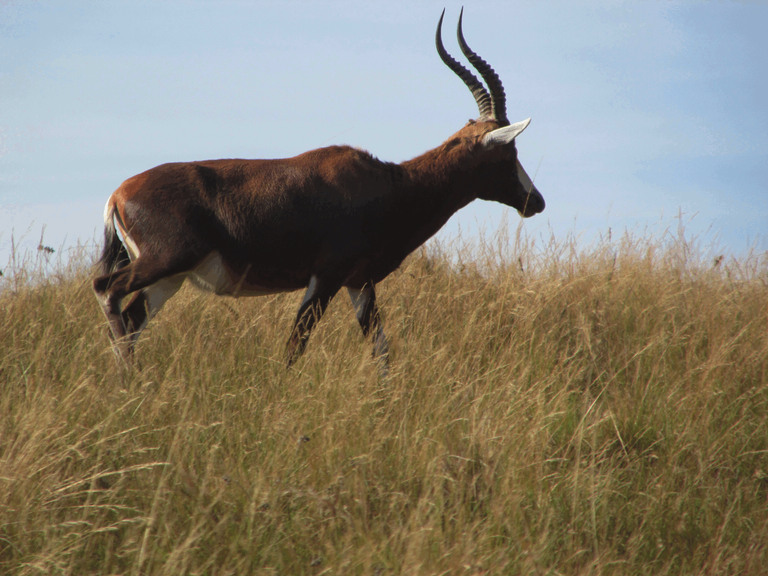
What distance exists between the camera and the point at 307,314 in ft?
15.1

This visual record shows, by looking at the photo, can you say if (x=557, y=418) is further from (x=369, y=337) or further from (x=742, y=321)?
(x=742, y=321)

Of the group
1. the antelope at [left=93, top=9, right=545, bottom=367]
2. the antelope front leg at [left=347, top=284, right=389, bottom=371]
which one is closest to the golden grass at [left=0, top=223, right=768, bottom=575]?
the antelope front leg at [left=347, top=284, right=389, bottom=371]

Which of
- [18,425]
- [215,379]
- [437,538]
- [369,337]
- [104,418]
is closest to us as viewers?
[437,538]

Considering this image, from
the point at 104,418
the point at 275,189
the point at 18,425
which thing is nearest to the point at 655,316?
the point at 275,189

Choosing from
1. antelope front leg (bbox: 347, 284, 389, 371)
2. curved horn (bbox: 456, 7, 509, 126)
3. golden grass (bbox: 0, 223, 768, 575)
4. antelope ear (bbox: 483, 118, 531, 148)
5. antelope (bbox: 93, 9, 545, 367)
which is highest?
curved horn (bbox: 456, 7, 509, 126)

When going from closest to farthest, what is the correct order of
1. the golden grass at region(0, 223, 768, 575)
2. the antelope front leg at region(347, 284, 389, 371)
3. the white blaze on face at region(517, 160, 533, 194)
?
the golden grass at region(0, 223, 768, 575), the antelope front leg at region(347, 284, 389, 371), the white blaze on face at region(517, 160, 533, 194)

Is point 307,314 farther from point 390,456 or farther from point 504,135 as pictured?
point 504,135

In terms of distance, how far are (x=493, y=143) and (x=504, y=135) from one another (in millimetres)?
151

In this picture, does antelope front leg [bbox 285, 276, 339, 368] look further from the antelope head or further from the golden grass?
the antelope head

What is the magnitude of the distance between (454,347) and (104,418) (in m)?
2.76

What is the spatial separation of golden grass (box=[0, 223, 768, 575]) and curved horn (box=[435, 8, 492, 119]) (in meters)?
1.74

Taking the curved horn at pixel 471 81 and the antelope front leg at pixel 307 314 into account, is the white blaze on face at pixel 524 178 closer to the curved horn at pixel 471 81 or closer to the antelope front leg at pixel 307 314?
the curved horn at pixel 471 81

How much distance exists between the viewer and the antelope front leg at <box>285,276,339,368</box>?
4.54 metres

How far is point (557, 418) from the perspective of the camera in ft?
12.8
